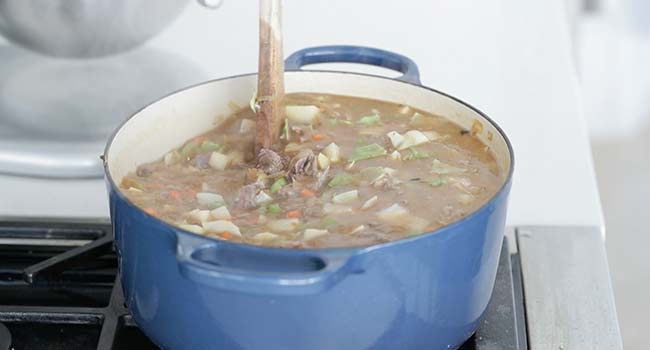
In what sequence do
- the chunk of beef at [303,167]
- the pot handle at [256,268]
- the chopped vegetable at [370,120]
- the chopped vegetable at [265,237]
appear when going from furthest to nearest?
1. the chopped vegetable at [370,120]
2. the chunk of beef at [303,167]
3. the chopped vegetable at [265,237]
4. the pot handle at [256,268]

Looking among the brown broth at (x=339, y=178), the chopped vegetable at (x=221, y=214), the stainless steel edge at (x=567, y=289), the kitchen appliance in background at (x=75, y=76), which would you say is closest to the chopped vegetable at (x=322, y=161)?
the brown broth at (x=339, y=178)

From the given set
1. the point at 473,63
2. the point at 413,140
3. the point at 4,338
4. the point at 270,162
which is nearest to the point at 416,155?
the point at 413,140

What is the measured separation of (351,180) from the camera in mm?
994

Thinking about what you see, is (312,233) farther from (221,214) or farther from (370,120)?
(370,120)

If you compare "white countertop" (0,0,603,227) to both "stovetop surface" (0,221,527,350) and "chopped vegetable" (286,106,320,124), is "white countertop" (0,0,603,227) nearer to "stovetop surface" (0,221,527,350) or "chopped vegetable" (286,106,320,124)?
"stovetop surface" (0,221,527,350)

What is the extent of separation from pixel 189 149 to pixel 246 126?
76 millimetres

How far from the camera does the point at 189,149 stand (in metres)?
1.10

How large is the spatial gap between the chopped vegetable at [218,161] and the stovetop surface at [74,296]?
13 centimetres

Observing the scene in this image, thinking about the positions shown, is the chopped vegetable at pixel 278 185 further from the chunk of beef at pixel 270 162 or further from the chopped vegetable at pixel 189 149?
the chopped vegetable at pixel 189 149

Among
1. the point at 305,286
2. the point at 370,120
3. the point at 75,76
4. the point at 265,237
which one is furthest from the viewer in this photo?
the point at 75,76

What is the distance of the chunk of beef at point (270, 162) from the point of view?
1020 mm

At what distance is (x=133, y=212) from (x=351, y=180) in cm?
22

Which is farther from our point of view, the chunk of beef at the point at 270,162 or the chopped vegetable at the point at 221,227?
the chunk of beef at the point at 270,162

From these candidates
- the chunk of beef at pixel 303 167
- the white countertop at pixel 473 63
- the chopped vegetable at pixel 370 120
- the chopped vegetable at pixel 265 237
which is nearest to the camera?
the chopped vegetable at pixel 265 237
